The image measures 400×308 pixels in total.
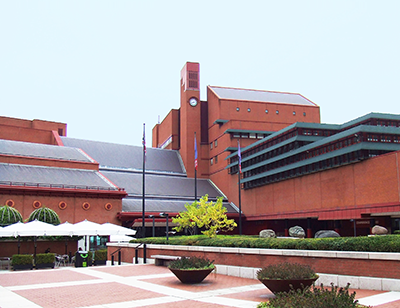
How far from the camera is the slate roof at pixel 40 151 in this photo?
177ft

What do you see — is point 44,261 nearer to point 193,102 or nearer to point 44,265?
point 44,265

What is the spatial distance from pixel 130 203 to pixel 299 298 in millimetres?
49120

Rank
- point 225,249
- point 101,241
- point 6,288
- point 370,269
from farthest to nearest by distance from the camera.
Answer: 1. point 101,241
2. point 225,249
3. point 6,288
4. point 370,269

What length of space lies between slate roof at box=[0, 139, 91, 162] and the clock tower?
1998 cm

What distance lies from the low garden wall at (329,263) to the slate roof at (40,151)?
127ft

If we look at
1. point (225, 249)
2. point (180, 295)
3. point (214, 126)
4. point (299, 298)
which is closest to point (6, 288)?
point (180, 295)

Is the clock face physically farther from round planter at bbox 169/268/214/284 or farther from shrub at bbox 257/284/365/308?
shrub at bbox 257/284/365/308

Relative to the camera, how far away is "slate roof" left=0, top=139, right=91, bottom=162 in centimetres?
5397

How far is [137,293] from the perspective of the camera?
15.2 metres

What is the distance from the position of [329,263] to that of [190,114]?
194ft

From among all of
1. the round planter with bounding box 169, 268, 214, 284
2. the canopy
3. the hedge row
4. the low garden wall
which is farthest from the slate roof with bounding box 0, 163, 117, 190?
the round planter with bounding box 169, 268, 214, 284

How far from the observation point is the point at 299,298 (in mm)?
8828

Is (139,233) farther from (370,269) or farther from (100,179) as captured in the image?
(370,269)

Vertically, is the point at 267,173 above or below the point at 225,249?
above
